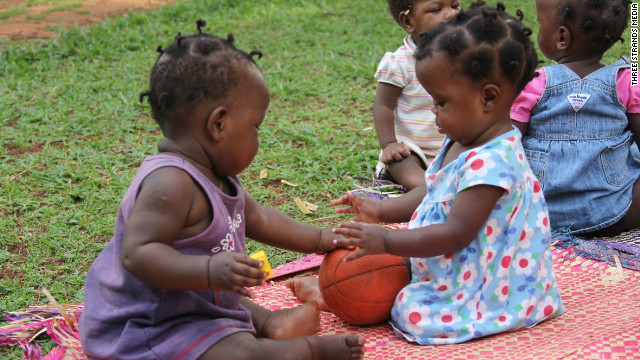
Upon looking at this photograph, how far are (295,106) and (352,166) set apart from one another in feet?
4.38

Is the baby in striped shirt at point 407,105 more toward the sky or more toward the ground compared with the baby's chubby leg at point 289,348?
more toward the sky

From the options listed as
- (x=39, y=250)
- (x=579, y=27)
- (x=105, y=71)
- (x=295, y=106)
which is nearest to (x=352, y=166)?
(x=295, y=106)

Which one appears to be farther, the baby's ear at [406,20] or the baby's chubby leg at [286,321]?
the baby's ear at [406,20]

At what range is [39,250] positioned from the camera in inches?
155

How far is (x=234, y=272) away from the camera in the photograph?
7.75 ft

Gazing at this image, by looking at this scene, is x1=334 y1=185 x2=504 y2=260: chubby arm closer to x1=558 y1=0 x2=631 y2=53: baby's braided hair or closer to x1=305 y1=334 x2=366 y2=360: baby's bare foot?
x1=305 y1=334 x2=366 y2=360: baby's bare foot

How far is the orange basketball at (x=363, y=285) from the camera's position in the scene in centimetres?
306

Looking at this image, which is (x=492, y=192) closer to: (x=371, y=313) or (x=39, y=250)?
(x=371, y=313)

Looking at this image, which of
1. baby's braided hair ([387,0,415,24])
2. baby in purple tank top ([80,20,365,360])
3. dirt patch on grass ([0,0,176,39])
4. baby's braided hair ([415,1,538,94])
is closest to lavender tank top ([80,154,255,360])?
baby in purple tank top ([80,20,365,360])

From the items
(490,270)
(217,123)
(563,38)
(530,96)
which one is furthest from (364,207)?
(563,38)

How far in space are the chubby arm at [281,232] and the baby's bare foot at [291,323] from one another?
0.98ft

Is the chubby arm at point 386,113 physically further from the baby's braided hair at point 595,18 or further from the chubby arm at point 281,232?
the chubby arm at point 281,232

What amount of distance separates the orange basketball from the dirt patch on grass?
6.15 meters

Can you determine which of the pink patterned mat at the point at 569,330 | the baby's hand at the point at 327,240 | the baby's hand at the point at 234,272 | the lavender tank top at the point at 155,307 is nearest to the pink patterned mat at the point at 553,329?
the pink patterned mat at the point at 569,330
